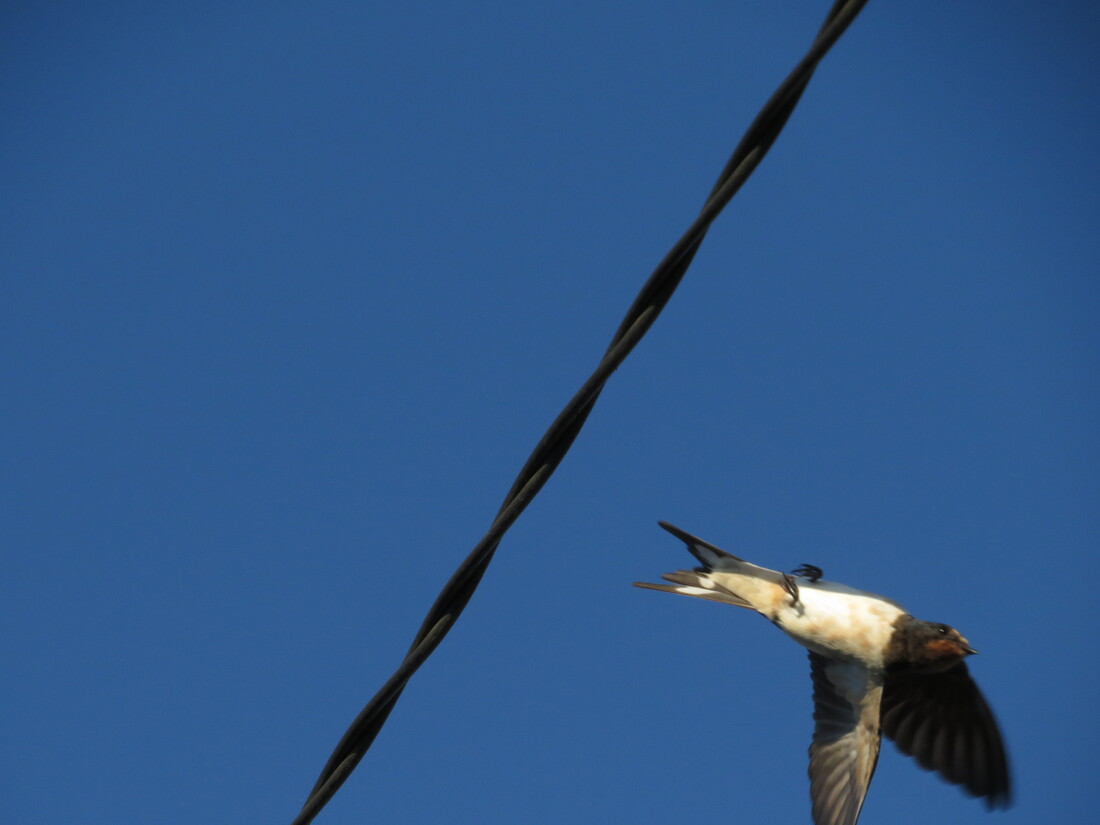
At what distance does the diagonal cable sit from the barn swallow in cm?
212

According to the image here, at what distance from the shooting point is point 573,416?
2.13 m

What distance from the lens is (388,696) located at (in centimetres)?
213

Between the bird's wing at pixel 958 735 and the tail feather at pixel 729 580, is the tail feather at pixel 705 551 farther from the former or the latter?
the bird's wing at pixel 958 735

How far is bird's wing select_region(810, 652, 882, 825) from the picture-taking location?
199 inches

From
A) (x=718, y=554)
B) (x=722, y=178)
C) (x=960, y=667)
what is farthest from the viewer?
(x=960, y=667)

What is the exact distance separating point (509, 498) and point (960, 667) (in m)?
3.65

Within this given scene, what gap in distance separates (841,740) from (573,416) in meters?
3.68

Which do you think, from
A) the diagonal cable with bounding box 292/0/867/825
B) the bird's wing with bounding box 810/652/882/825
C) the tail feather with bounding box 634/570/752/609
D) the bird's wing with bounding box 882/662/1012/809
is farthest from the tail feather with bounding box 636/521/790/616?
the diagonal cable with bounding box 292/0/867/825

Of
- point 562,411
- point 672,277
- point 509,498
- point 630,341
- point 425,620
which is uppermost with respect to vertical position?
point 672,277

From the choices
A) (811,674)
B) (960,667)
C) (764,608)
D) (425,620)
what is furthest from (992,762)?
(425,620)

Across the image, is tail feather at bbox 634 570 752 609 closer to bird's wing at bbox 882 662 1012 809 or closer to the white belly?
the white belly

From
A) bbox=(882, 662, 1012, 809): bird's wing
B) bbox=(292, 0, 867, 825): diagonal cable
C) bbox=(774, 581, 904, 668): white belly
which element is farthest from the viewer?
bbox=(882, 662, 1012, 809): bird's wing

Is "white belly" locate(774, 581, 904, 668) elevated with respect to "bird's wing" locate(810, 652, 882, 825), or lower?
elevated

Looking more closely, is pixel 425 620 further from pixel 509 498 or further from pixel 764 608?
pixel 764 608
